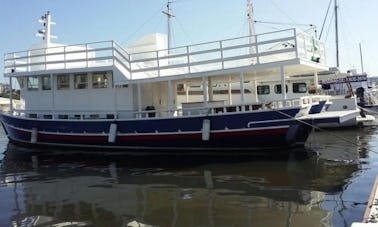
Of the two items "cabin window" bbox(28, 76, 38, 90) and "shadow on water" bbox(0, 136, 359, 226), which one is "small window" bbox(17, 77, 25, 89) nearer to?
"cabin window" bbox(28, 76, 38, 90)

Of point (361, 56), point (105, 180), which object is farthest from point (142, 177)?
point (361, 56)

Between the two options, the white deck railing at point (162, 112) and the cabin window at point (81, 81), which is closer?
the white deck railing at point (162, 112)

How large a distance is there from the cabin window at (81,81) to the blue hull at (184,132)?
1.78 metres

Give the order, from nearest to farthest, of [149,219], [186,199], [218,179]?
[149,219], [186,199], [218,179]

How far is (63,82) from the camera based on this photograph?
19953 mm

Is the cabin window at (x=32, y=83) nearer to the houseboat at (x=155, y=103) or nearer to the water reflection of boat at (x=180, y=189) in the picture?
the houseboat at (x=155, y=103)

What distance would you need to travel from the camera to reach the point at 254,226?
26.0 feet

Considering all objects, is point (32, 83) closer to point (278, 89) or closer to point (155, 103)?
point (155, 103)

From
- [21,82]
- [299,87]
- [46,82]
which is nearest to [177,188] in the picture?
[46,82]

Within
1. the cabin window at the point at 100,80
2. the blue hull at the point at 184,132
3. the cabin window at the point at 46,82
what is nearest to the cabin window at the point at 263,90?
the blue hull at the point at 184,132

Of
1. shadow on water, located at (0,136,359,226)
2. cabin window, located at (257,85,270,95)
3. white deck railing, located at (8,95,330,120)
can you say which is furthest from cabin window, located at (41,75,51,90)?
cabin window, located at (257,85,270,95)

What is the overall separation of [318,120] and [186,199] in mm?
6571

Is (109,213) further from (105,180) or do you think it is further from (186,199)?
(105,180)

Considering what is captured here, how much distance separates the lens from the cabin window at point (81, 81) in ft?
63.4
